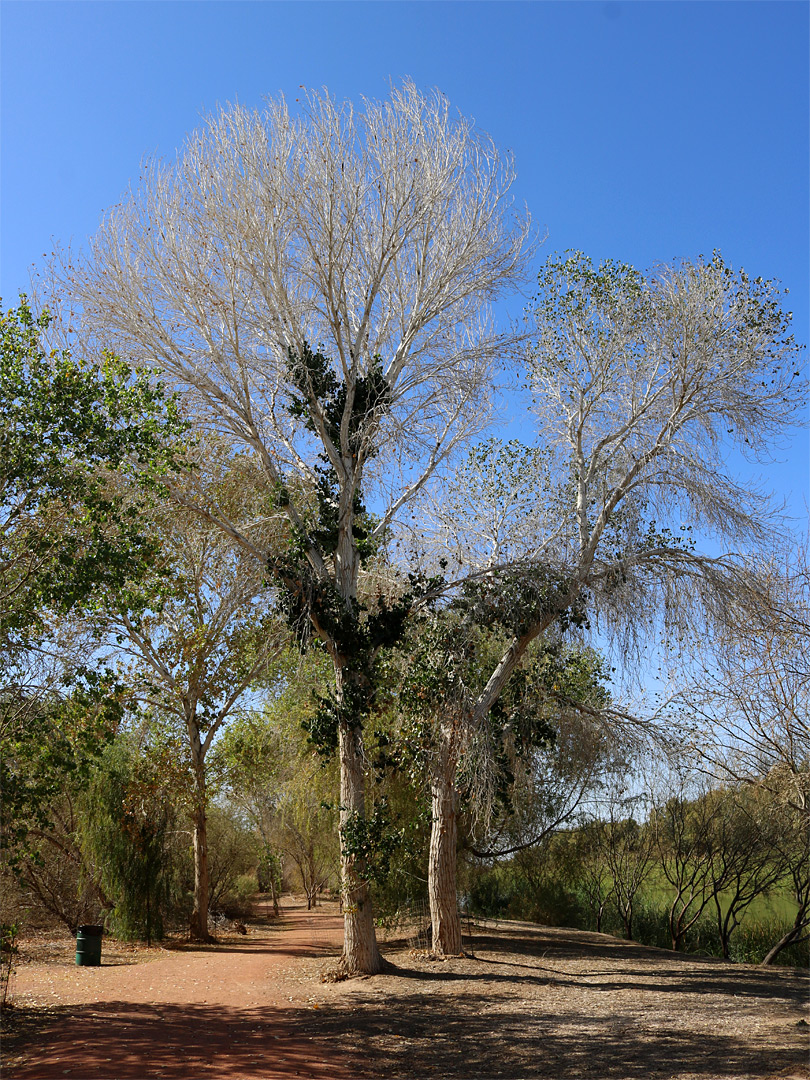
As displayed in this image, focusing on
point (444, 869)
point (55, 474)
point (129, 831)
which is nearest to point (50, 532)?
point (55, 474)

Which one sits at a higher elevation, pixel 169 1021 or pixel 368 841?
pixel 368 841

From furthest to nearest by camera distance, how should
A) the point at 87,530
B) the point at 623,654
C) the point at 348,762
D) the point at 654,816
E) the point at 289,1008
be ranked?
the point at 654,816 < the point at 623,654 < the point at 348,762 < the point at 289,1008 < the point at 87,530

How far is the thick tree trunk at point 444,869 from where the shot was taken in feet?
42.0

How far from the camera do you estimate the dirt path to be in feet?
22.4

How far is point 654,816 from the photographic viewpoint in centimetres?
1930

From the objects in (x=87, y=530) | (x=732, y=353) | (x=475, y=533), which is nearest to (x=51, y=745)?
(x=87, y=530)

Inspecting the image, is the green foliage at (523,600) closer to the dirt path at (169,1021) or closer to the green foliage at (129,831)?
the dirt path at (169,1021)

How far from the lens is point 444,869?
1288 centimetres

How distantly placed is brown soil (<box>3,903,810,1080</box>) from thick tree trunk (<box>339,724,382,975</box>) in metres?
0.40

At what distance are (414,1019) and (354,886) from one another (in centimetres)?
230

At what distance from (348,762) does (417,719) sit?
1566mm

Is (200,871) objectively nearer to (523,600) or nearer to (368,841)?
(368,841)

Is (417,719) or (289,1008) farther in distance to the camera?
(417,719)

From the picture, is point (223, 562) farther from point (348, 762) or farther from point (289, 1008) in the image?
point (289, 1008)
